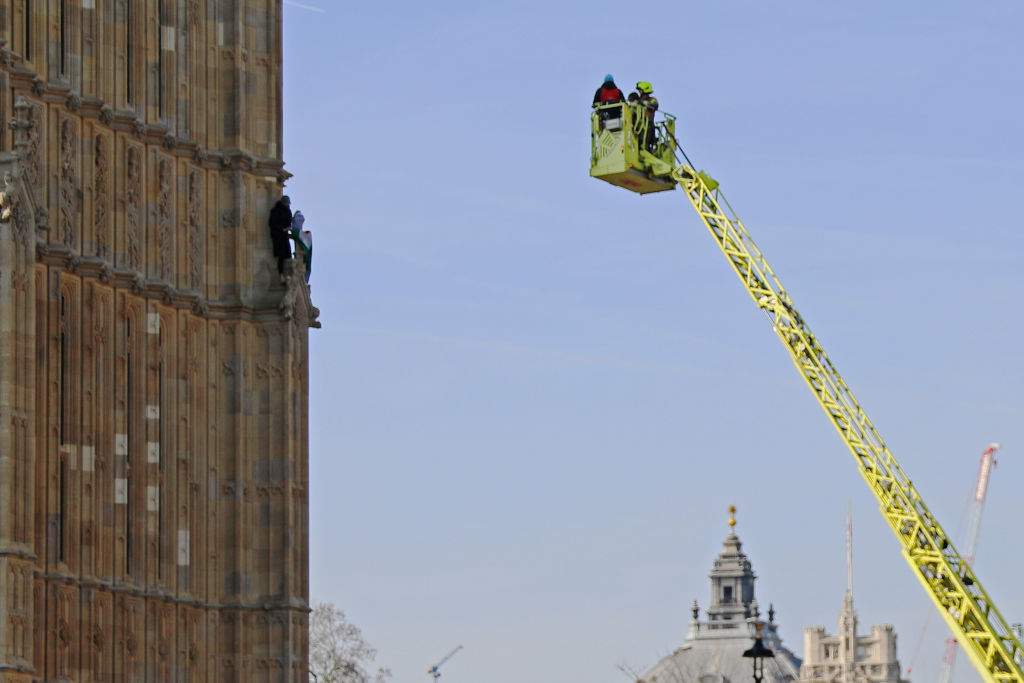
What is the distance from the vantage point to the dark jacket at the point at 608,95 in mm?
61781

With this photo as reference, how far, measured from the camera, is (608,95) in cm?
A: 6197

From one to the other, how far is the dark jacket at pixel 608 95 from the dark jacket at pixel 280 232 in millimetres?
13406

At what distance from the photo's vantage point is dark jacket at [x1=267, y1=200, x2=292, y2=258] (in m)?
50.2

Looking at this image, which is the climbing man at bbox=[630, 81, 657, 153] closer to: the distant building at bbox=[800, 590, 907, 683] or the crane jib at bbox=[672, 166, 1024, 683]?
the crane jib at bbox=[672, 166, 1024, 683]

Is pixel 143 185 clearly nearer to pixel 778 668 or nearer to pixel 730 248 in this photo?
pixel 730 248

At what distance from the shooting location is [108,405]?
45938 millimetres

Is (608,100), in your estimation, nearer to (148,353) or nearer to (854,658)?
(148,353)

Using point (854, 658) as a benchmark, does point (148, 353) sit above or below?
below

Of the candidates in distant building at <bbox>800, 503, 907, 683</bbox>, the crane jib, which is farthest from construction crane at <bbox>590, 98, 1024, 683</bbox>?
distant building at <bbox>800, 503, 907, 683</bbox>

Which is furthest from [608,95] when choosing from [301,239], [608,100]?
[301,239]

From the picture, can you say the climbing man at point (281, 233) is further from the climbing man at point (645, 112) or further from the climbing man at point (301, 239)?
the climbing man at point (645, 112)

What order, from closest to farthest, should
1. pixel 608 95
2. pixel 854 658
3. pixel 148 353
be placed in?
1. pixel 148 353
2. pixel 608 95
3. pixel 854 658

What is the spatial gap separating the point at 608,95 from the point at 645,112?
92cm

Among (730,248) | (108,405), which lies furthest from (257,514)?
(730,248)
